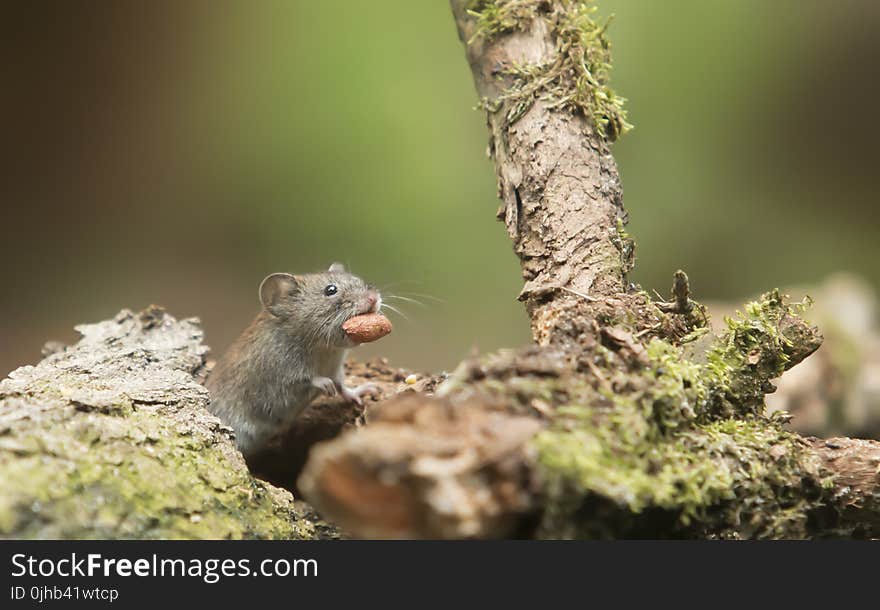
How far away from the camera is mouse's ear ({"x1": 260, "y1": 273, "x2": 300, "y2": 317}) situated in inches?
174

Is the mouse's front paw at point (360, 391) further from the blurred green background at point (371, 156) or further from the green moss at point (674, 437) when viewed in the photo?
the blurred green background at point (371, 156)

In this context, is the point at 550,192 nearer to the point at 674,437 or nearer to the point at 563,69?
the point at 563,69

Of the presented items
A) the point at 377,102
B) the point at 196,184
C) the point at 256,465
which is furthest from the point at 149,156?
the point at 256,465

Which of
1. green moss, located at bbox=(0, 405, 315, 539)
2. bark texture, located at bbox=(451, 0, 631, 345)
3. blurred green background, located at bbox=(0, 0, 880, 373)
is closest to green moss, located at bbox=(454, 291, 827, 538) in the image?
bark texture, located at bbox=(451, 0, 631, 345)

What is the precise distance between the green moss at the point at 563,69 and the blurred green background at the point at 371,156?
14.2 feet

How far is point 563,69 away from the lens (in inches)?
135

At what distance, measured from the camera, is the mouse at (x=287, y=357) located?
4.09 m

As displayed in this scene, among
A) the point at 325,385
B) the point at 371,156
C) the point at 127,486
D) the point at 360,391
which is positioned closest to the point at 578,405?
the point at 127,486

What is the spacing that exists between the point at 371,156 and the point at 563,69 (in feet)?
17.1

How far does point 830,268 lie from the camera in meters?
8.84

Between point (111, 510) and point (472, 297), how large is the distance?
683 centimetres

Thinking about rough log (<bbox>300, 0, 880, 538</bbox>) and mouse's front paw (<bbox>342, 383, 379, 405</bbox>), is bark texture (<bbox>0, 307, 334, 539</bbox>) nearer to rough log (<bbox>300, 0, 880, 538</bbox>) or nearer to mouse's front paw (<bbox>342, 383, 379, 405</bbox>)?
rough log (<bbox>300, 0, 880, 538</bbox>)

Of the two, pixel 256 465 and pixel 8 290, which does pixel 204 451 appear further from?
pixel 8 290

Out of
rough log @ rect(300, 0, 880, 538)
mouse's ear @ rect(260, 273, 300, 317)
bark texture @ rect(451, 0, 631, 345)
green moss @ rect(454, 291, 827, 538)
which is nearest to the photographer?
rough log @ rect(300, 0, 880, 538)
